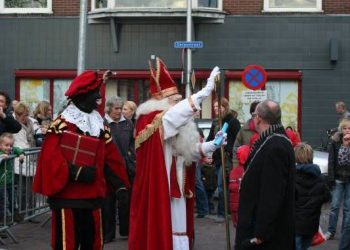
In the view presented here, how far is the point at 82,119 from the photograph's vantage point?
7.15 m

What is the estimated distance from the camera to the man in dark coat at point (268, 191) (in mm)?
6117

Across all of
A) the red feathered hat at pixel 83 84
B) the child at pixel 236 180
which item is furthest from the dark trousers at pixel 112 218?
the red feathered hat at pixel 83 84

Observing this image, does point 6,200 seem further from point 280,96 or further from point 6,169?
point 280,96

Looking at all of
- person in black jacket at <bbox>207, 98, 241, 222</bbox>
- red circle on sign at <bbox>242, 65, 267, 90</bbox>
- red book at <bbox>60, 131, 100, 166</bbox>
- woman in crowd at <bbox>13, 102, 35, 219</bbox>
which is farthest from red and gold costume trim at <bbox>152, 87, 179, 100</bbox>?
red circle on sign at <bbox>242, 65, 267, 90</bbox>

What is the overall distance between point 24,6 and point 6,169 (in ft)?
42.4

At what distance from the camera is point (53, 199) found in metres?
7.10

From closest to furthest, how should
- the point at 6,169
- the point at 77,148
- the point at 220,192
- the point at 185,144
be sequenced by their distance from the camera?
1. the point at 77,148
2. the point at 185,144
3. the point at 6,169
4. the point at 220,192

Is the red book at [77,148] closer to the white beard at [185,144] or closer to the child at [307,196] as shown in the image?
the white beard at [185,144]

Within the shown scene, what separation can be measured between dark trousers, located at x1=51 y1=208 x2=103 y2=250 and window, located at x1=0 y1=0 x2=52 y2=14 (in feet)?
51.9

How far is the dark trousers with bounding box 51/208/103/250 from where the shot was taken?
706 cm

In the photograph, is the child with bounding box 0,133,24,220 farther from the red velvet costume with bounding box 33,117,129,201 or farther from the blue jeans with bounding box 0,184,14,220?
the red velvet costume with bounding box 33,117,129,201

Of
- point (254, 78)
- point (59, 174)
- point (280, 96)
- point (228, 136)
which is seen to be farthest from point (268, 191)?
point (280, 96)

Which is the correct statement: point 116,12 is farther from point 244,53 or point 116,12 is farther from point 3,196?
point 3,196

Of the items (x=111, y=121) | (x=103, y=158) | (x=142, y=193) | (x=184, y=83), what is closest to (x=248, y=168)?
(x=103, y=158)
